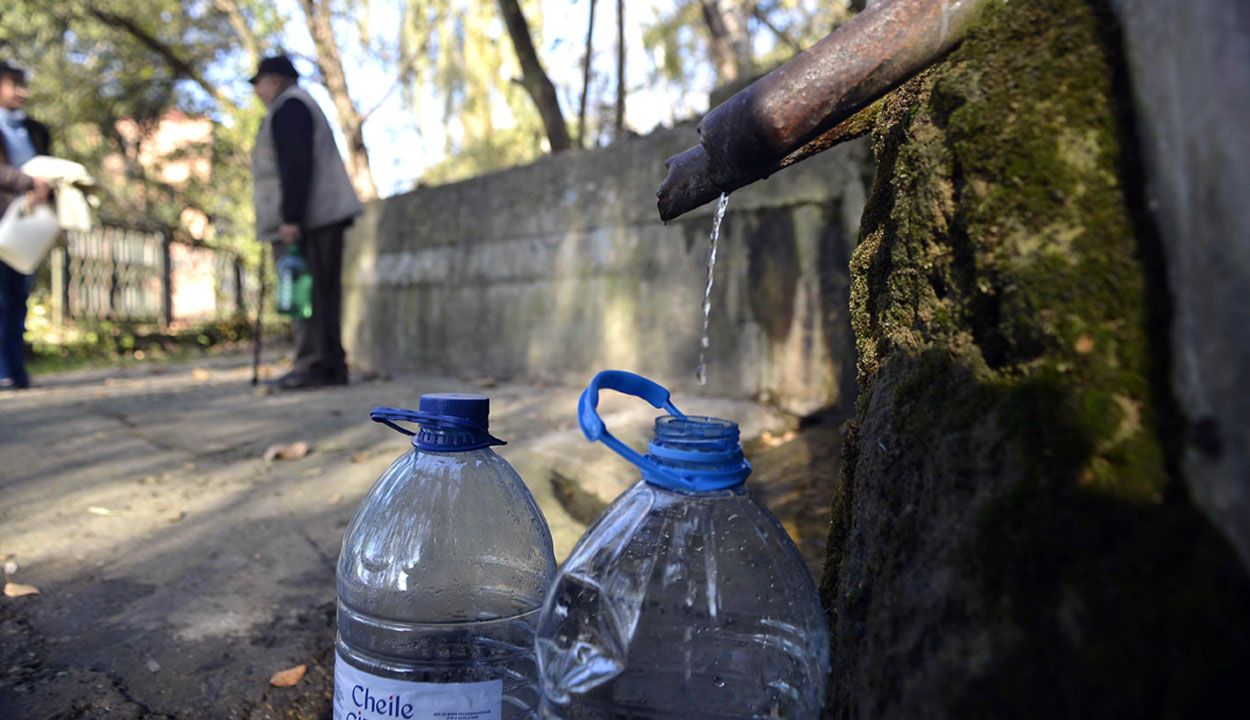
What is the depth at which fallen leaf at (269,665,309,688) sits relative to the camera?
1.41 metres

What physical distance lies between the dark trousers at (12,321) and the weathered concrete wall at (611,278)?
2258 mm

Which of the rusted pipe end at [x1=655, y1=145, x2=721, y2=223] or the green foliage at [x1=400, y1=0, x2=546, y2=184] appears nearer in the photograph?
the rusted pipe end at [x1=655, y1=145, x2=721, y2=223]

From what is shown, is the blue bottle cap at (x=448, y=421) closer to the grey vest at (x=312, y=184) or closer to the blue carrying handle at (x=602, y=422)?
the blue carrying handle at (x=602, y=422)

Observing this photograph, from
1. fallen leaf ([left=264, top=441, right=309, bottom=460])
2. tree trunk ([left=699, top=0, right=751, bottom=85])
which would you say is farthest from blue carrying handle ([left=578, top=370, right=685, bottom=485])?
tree trunk ([left=699, top=0, right=751, bottom=85])

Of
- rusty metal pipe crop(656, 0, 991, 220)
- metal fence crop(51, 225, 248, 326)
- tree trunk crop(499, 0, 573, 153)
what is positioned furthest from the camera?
metal fence crop(51, 225, 248, 326)

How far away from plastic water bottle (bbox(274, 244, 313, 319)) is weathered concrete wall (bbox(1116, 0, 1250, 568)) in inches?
184

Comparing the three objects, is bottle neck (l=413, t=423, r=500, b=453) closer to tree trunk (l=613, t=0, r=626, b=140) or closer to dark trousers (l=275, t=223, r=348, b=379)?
dark trousers (l=275, t=223, r=348, b=379)

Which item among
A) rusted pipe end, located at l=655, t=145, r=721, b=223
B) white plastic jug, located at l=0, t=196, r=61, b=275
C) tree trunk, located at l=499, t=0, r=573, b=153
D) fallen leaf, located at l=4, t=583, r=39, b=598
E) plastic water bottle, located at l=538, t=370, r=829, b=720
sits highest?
tree trunk, located at l=499, t=0, r=573, b=153

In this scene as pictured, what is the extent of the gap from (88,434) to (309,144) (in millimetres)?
2108

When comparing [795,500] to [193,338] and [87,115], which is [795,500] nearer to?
[193,338]

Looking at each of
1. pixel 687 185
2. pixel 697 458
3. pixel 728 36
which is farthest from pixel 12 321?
pixel 728 36

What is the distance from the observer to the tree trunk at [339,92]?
9.12 metres

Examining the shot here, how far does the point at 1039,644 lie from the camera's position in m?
0.54

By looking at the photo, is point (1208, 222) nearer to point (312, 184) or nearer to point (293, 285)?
point (293, 285)
